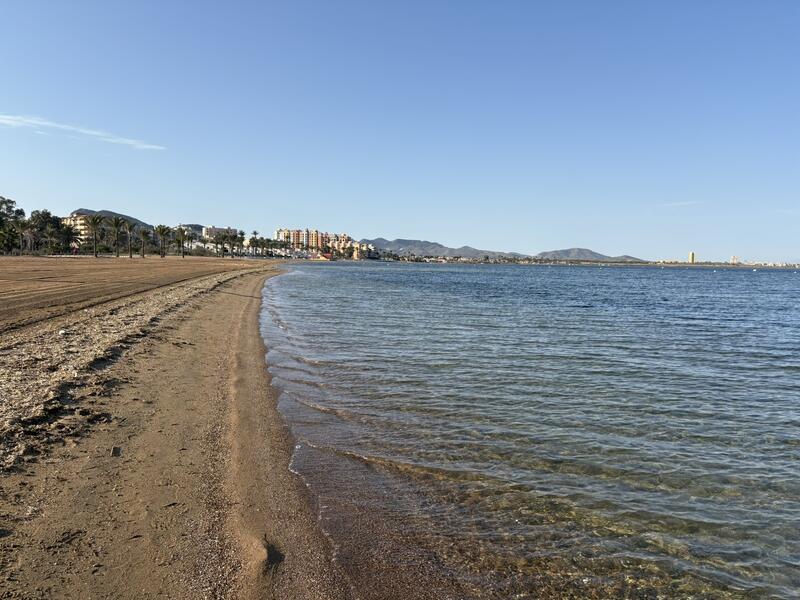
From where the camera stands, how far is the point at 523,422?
34.3 ft

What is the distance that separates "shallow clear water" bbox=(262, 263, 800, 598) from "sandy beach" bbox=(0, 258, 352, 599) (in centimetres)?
71

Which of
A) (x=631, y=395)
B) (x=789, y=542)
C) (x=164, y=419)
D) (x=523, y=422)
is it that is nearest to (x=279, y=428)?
(x=164, y=419)

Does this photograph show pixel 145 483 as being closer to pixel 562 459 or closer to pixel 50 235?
pixel 562 459

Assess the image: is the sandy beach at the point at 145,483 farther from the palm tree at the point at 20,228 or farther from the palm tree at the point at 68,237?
the palm tree at the point at 68,237

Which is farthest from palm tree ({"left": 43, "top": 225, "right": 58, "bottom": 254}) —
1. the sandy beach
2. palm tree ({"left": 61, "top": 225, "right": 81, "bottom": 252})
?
the sandy beach

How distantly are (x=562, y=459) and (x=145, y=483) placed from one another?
6247 mm

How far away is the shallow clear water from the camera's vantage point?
570 centimetres

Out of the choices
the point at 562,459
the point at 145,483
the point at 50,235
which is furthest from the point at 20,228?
the point at 562,459

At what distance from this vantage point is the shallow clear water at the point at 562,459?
18.7 ft

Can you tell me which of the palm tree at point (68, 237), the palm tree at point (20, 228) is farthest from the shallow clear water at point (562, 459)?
the palm tree at point (68, 237)

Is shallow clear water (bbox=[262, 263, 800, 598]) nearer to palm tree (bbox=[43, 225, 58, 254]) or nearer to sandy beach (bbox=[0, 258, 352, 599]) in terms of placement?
sandy beach (bbox=[0, 258, 352, 599])

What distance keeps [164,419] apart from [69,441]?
5.89 feet

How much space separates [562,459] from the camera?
854 cm

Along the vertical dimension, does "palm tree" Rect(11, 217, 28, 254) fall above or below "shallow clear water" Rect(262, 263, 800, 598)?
above
